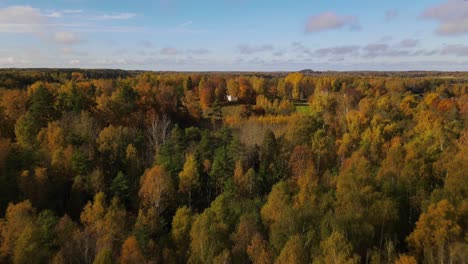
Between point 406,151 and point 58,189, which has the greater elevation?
point 406,151

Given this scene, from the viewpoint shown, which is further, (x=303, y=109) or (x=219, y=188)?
(x=303, y=109)

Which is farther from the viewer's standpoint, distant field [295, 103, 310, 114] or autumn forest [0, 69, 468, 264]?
distant field [295, 103, 310, 114]

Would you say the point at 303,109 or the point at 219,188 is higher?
the point at 303,109

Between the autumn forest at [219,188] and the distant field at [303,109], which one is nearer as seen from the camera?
the autumn forest at [219,188]

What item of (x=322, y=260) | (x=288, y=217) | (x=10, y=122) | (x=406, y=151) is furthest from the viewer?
(x=10, y=122)

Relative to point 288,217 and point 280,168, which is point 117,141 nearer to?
point 280,168

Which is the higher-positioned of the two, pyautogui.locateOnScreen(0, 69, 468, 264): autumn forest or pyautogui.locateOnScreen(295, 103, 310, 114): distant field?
pyautogui.locateOnScreen(295, 103, 310, 114): distant field

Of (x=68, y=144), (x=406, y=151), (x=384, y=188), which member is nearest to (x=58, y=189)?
(x=68, y=144)

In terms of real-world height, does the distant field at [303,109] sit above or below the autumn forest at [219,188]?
above
